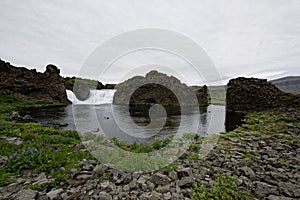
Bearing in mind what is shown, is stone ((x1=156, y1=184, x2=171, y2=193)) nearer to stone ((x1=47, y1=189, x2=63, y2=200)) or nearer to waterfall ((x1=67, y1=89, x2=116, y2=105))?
stone ((x1=47, y1=189, x2=63, y2=200))

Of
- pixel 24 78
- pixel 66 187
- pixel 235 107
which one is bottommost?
pixel 66 187

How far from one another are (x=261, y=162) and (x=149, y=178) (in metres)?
4.01

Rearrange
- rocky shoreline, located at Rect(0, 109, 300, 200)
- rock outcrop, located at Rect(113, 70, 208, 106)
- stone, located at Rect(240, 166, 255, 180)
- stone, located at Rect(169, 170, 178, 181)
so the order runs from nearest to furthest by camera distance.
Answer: rocky shoreline, located at Rect(0, 109, 300, 200)
stone, located at Rect(169, 170, 178, 181)
stone, located at Rect(240, 166, 255, 180)
rock outcrop, located at Rect(113, 70, 208, 106)

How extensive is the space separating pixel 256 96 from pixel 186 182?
28336 millimetres

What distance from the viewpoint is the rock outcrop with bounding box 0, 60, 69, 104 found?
31109 mm

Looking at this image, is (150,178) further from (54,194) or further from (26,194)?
(26,194)

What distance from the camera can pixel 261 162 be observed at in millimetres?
5410

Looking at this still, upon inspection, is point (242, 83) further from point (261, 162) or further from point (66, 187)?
point (66, 187)

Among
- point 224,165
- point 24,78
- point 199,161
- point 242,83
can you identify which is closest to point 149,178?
point 199,161

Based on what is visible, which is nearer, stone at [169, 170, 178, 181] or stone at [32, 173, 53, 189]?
stone at [32, 173, 53, 189]

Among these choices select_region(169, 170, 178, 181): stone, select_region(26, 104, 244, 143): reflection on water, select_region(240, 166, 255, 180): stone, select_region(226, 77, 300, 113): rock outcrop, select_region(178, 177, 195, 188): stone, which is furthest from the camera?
select_region(226, 77, 300, 113): rock outcrop

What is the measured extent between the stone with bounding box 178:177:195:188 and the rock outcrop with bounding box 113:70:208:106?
39294 mm

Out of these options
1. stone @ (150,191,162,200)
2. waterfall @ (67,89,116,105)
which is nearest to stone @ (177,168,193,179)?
stone @ (150,191,162,200)

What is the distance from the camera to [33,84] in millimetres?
34656
